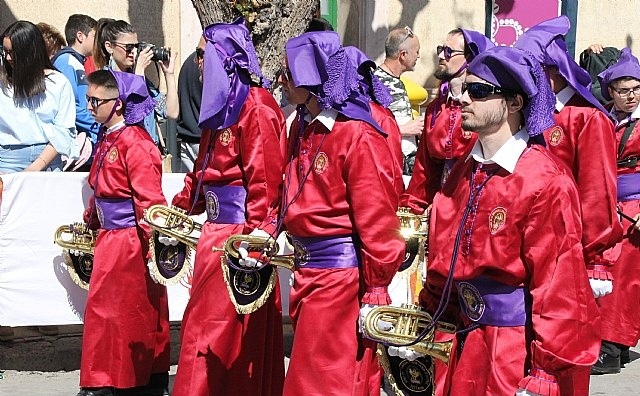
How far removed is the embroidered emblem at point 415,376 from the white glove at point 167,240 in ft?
7.19

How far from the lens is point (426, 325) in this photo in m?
4.04

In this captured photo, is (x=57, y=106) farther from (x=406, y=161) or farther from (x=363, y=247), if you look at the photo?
(x=363, y=247)

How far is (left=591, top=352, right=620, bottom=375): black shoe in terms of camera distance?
7.73 metres

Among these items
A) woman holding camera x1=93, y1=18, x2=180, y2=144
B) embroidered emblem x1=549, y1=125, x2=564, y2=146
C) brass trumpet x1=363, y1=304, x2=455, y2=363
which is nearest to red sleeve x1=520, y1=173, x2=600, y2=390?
brass trumpet x1=363, y1=304, x2=455, y2=363

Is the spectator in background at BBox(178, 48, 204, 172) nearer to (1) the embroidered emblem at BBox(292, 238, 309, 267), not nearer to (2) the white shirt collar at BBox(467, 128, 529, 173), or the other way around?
(1) the embroidered emblem at BBox(292, 238, 309, 267)

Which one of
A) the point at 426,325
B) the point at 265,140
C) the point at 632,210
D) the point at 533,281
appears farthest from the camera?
the point at 632,210

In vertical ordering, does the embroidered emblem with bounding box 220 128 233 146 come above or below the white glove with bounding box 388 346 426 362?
above

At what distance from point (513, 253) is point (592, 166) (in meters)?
2.45

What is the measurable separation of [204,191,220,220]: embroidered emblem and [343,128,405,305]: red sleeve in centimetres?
111

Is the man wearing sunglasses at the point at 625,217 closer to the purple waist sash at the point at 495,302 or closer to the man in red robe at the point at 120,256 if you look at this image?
the man in red robe at the point at 120,256

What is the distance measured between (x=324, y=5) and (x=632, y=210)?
4960 mm

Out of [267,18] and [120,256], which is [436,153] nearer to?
[120,256]

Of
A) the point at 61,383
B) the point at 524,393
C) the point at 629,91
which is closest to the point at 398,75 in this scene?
the point at 629,91

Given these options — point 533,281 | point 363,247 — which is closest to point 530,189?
point 533,281
